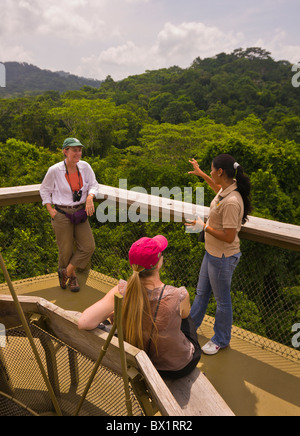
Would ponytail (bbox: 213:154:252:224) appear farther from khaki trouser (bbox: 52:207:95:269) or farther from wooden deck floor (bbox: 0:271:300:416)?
khaki trouser (bbox: 52:207:95:269)

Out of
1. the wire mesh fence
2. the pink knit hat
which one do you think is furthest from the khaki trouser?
the pink knit hat

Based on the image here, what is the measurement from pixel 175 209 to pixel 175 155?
2780 cm

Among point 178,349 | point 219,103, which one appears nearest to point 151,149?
point 219,103

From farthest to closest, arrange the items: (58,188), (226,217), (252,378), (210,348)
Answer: (58,188) → (210,348) → (252,378) → (226,217)

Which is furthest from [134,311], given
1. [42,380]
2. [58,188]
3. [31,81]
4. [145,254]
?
[31,81]

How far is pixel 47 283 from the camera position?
316 centimetres

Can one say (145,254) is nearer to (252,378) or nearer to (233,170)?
(233,170)

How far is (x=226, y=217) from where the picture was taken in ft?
6.64

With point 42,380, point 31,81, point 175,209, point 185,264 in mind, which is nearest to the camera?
point 42,380

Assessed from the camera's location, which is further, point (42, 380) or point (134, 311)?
point (42, 380)

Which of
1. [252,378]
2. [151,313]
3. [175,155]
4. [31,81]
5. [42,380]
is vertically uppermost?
[31,81]

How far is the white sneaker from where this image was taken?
2.34 metres

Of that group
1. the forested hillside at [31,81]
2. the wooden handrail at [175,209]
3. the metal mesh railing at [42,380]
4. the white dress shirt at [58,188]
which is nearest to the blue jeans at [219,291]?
the wooden handrail at [175,209]
